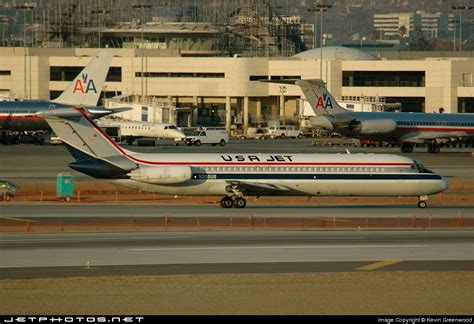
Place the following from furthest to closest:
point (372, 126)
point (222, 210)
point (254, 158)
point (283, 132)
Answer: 1. point (283, 132)
2. point (372, 126)
3. point (254, 158)
4. point (222, 210)

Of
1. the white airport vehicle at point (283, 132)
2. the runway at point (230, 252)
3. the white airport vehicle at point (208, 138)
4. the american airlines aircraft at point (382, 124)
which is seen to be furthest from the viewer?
the white airport vehicle at point (283, 132)

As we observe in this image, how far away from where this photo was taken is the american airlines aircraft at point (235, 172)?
61.6 metres

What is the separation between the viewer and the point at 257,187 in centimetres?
6228

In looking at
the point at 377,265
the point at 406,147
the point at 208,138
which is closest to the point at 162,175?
the point at 377,265

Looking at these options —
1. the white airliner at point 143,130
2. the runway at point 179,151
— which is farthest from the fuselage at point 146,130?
the runway at point 179,151

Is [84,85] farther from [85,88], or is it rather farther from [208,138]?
[208,138]

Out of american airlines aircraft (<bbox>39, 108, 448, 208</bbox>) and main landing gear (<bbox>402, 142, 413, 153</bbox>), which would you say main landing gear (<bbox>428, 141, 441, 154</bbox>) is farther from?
american airlines aircraft (<bbox>39, 108, 448, 208</bbox>)

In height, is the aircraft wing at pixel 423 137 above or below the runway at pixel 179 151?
above

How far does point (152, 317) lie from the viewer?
107 ft

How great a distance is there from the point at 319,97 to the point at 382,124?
243 inches

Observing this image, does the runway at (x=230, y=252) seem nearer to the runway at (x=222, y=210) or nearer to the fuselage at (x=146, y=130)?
the runway at (x=222, y=210)

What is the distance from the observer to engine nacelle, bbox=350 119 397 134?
359 ft

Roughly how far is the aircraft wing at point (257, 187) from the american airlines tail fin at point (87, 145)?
5362 millimetres

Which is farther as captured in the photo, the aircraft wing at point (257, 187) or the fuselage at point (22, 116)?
the fuselage at point (22, 116)
